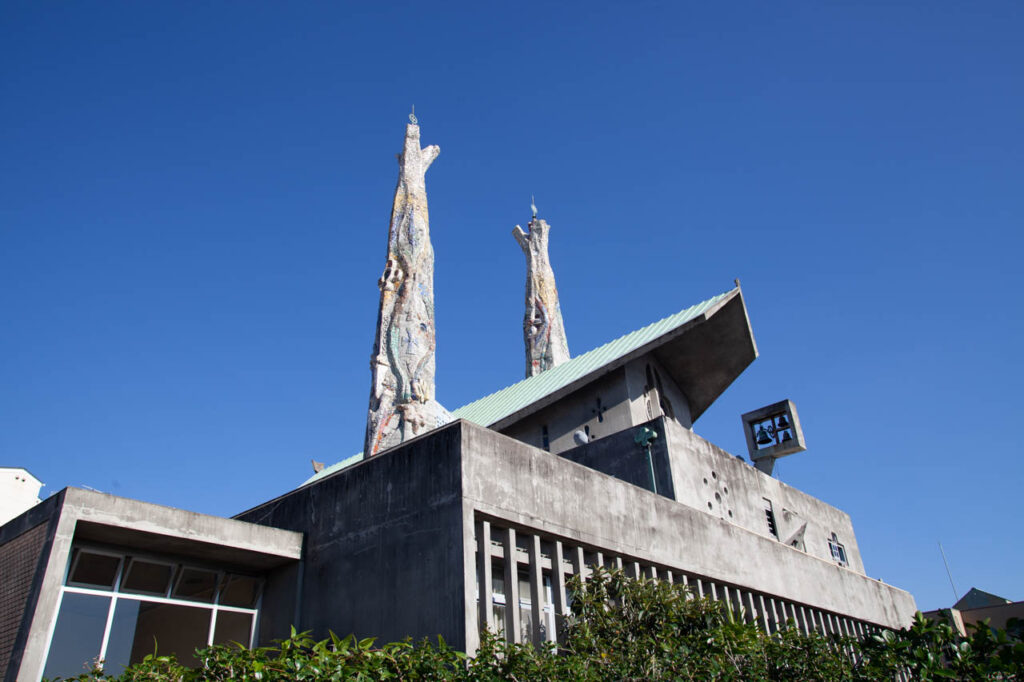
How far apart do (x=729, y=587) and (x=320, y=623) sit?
7.95 metres

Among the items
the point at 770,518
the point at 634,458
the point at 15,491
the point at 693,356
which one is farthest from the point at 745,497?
the point at 15,491

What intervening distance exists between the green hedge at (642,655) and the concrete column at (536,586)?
1.07m

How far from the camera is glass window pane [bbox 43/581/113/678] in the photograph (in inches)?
390

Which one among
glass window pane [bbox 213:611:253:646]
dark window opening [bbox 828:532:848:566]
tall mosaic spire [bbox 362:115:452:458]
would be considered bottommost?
glass window pane [bbox 213:611:253:646]

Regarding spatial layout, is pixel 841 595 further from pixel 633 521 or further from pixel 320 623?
pixel 320 623

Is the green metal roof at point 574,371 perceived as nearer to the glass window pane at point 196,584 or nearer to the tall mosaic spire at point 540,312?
the glass window pane at point 196,584

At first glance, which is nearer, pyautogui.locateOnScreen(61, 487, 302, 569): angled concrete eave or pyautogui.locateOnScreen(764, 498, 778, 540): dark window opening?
pyautogui.locateOnScreen(61, 487, 302, 569): angled concrete eave

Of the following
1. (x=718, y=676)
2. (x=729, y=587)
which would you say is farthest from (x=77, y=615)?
(x=729, y=587)

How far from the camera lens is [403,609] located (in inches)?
409

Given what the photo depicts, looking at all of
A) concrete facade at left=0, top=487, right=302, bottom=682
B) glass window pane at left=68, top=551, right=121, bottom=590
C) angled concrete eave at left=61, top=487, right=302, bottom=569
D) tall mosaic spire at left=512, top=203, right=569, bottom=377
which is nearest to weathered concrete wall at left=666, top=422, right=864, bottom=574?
angled concrete eave at left=61, top=487, right=302, bottom=569

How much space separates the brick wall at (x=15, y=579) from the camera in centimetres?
988

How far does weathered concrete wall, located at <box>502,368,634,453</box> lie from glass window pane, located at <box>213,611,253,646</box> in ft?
30.0

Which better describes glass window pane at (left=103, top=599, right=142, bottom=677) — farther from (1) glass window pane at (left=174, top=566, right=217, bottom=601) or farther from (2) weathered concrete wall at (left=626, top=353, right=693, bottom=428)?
(2) weathered concrete wall at (left=626, top=353, right=693, bottom=428)

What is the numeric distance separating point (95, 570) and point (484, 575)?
17.8 ft
